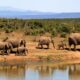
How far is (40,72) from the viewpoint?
2773cm

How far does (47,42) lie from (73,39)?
2263mm

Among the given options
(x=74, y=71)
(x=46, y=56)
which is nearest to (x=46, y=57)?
(x=46, y=56)

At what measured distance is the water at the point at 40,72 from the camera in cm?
2581

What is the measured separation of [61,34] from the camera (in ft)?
149

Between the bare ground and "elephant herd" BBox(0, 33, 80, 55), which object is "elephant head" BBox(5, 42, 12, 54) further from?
the bare ground

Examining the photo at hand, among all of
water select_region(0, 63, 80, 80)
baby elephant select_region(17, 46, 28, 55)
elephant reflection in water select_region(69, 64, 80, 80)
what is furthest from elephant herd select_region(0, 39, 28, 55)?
elephant reflection in water select_region(69, 64, 80, 80)

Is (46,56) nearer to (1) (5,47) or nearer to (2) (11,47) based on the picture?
(2) (11,47)

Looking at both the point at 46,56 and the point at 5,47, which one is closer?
the point at 5,47

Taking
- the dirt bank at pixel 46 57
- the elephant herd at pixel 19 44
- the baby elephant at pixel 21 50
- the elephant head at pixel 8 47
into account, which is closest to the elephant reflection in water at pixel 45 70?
the dirt bank at pixel 46 57

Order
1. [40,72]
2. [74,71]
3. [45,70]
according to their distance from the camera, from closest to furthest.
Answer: [40,72] < [74,71] < [45,70]

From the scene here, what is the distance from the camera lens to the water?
2581 centimetres

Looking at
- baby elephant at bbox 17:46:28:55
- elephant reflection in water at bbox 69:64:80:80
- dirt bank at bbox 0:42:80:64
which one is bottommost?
elephant reflection in water at bbox 69:64:80:80

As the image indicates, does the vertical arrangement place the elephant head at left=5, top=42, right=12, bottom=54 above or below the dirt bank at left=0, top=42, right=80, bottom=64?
above

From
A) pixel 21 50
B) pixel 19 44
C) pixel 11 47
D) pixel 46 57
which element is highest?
pixel 19 44
